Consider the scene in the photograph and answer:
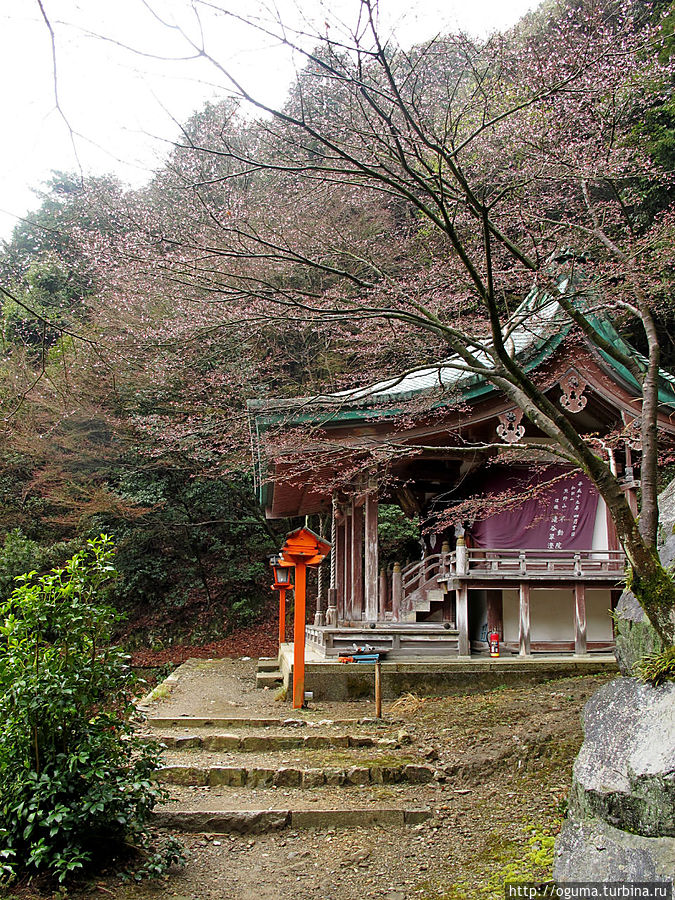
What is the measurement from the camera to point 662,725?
3.31m

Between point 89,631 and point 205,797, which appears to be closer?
point 89,631

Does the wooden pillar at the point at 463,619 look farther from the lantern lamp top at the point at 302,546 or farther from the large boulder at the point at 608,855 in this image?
the large boulder at the point at 608,855

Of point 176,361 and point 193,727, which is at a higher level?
point 176,361

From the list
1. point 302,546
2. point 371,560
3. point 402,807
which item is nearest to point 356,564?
point 371,560

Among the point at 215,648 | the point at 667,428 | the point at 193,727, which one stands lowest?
the point at 215,648

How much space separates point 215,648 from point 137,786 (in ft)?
50.4

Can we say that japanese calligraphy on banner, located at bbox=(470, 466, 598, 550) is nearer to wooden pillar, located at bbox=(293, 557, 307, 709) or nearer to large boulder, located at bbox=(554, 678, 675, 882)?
wooden pillar, located at bbox=(293, 557, 307, 709)

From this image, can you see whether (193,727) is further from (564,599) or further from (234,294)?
(564,599)

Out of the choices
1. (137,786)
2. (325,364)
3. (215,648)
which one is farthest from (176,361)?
(137,786)

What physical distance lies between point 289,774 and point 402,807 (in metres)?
1.06

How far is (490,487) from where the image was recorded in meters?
11.9

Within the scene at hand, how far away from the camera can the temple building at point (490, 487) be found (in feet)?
30.7

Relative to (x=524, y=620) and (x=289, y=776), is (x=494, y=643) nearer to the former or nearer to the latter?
(x=524, y=620)

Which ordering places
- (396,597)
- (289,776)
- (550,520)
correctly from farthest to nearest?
(550,520)
(396,597)
(289,776)
